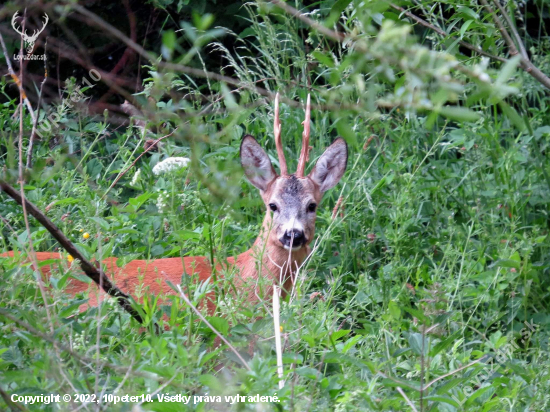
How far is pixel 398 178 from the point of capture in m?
4.71

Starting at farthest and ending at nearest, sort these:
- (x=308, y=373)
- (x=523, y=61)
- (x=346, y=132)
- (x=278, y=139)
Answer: (x=278, y=139) < (x=308, y=373) < (x=523, y=61) < (x=346, y=132)

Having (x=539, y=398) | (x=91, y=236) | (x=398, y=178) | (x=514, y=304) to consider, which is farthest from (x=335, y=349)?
(x=398, y=178)

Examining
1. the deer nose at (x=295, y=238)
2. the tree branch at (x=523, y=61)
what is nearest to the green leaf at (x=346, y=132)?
the tree branch at (x=523, y=61)

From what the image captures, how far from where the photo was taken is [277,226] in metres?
4.41

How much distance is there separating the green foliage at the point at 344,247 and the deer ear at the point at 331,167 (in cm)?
14

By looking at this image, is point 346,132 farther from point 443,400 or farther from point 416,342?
point 416,342

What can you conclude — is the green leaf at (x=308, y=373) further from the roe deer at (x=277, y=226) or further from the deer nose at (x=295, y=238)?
the deer nose at (x=295, y=238)

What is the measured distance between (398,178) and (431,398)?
2475mm

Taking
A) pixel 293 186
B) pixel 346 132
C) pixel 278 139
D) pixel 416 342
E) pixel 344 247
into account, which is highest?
pixel 346 132

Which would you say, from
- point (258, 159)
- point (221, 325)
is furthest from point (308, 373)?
point (258, 159)

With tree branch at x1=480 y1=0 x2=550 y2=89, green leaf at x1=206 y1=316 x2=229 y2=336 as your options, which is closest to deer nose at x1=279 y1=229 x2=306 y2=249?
green leaf at x1=206 y1=316 x2=229 y2=336

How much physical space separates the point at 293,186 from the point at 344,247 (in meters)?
0.46

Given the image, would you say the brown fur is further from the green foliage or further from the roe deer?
the green foliage

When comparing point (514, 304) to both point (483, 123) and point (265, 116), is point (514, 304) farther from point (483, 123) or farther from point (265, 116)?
point (265, 116)
